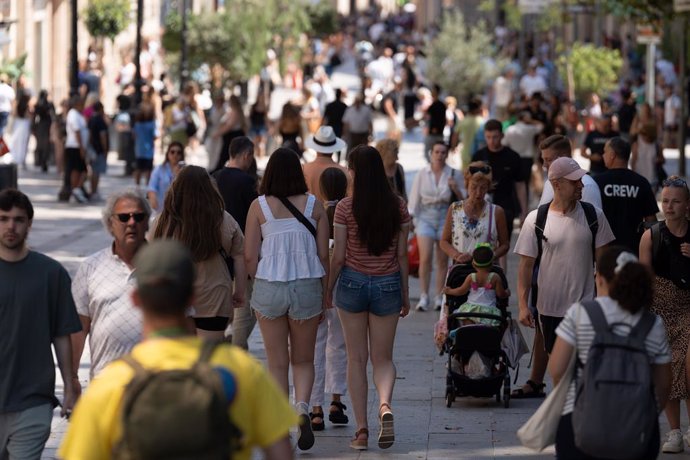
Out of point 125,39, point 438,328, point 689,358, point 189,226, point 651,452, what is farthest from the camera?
point 125,39

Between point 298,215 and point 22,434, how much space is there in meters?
2.54

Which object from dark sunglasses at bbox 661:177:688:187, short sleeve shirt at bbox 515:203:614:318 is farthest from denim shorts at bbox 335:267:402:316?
dark sunglasses at bbox 661:177:688:187

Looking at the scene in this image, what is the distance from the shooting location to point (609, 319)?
6.10m

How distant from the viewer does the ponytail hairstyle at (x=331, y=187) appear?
10.1 m

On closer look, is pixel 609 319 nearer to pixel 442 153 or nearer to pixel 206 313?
pixel 206 313

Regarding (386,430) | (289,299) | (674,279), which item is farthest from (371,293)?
(674,279)

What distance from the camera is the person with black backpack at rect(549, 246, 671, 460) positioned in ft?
19.2

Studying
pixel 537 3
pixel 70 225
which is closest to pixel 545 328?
pixel 70 225

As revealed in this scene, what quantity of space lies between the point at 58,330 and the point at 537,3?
33.4 meters

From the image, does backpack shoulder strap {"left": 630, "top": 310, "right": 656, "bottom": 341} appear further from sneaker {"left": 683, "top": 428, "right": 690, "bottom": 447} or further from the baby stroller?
the baby stroller

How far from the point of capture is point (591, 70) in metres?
37.5

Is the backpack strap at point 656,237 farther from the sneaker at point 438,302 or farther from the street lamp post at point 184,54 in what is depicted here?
the street lamp post at point 184,54

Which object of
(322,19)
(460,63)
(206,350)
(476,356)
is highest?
(322,19)

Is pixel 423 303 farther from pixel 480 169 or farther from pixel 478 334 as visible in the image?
pixel 478 334
